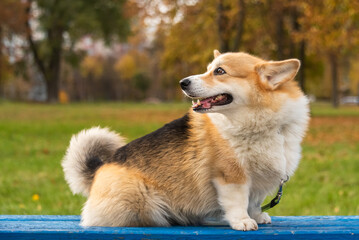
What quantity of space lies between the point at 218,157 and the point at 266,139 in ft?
1.09

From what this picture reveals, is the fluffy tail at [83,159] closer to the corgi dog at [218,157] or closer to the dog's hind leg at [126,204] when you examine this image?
the corgi dog at [218,157]

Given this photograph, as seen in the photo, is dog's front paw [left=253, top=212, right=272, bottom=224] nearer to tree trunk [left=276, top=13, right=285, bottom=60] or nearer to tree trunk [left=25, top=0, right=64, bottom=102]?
tree trunk [left=276, top=13, right=285, bottom=60]

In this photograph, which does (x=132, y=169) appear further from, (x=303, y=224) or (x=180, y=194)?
(x=303, y=224)

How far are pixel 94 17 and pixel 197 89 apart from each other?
91.5 ft

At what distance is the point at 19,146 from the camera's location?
34.4 feet

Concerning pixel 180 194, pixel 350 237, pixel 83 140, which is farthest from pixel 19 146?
pixel 350 237

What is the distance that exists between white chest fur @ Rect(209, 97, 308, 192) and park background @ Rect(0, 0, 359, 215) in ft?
8.79

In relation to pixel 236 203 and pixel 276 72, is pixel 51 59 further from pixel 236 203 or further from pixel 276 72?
pixel 236 203

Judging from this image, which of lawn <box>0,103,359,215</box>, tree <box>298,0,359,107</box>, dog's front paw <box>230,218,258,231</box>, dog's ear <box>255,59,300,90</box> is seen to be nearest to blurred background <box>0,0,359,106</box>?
tree <box>298,0,359,107</box>

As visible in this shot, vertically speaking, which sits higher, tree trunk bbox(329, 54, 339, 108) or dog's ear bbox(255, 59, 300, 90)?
dog's ear bbox(255, 59, 300, 90)

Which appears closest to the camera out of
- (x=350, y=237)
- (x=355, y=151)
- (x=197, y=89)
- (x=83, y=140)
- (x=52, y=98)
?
(x=350, y=237)

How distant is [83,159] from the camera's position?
3379 mm

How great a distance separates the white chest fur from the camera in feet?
9.07

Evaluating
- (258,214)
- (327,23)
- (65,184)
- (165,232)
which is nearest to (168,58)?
(327,23)
